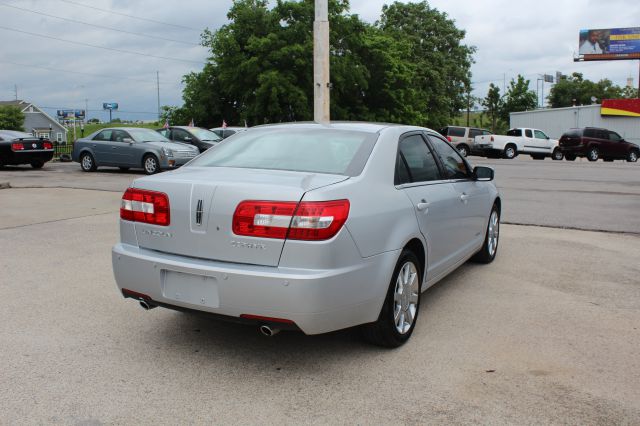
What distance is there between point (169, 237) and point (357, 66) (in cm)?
4112

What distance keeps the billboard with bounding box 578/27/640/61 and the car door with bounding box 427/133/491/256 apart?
8190 cm

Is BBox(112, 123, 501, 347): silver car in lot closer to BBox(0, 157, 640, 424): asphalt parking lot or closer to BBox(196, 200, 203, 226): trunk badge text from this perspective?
BBox(196, 200, 203, 226): trunk badge text

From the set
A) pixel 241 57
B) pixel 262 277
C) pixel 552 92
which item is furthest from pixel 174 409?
pixel 552 92

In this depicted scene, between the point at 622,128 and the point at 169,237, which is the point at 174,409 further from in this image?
the point at 622,128

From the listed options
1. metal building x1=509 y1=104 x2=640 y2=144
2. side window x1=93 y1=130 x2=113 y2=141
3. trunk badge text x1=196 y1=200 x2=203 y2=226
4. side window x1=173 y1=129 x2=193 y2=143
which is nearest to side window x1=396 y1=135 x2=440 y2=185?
Result: trunk badge text x1=196 y1=200 x2=203 y2=226

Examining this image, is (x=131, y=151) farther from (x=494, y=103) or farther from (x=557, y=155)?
(x=494, y=103)

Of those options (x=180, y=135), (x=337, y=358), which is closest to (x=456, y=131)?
→ (x=180, y=135)

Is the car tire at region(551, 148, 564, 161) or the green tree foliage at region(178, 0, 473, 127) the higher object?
the green tree foliage at region(178, 0, 473, 127)

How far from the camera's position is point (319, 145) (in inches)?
169

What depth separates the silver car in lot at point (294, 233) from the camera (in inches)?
131

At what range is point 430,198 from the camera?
4.53m

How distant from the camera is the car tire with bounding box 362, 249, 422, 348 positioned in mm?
3859

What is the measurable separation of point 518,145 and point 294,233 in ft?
108

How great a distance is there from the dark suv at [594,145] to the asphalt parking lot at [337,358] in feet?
90.7
